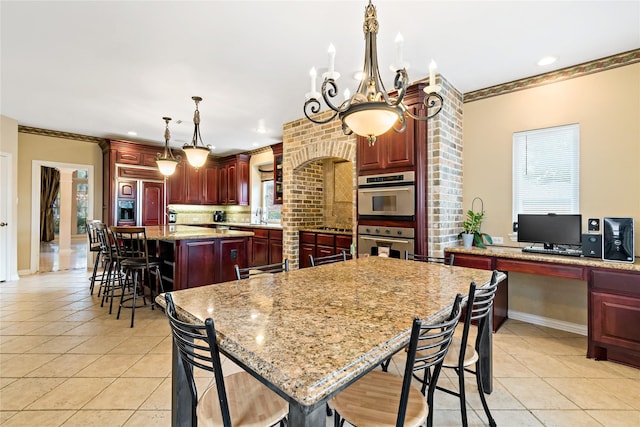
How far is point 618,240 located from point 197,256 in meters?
4.03

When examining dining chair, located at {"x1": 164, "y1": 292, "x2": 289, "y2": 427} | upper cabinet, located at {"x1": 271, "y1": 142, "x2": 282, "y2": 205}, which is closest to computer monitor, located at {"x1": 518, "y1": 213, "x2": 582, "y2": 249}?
dining chair, located at {"x1": 164, "y1": 292, "x2": 289, "y2": 427}

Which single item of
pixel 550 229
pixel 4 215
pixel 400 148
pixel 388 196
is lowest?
pixel 550 229

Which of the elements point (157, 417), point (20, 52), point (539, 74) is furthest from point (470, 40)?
point (20, 52)

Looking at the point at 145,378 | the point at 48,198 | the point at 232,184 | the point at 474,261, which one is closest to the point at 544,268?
the point at 474,261

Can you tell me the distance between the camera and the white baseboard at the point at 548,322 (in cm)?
286

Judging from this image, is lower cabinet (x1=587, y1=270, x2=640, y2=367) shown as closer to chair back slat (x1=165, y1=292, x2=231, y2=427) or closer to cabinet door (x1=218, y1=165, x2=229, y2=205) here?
chair back slat (x1=165, y1=292, x2=231, y2=427)

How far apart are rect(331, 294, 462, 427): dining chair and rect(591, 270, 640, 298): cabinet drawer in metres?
2.07

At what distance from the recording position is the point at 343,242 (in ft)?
13.6

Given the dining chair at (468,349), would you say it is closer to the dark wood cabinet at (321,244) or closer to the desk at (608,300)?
the desk at (608,300)

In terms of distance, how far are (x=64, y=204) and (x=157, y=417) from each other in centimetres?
964

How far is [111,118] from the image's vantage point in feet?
14.9

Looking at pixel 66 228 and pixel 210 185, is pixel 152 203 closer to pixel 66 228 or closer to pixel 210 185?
pixel 210 185

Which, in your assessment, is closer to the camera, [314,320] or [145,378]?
[314,320]

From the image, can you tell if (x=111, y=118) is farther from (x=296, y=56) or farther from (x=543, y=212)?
(x=543, y=212)
